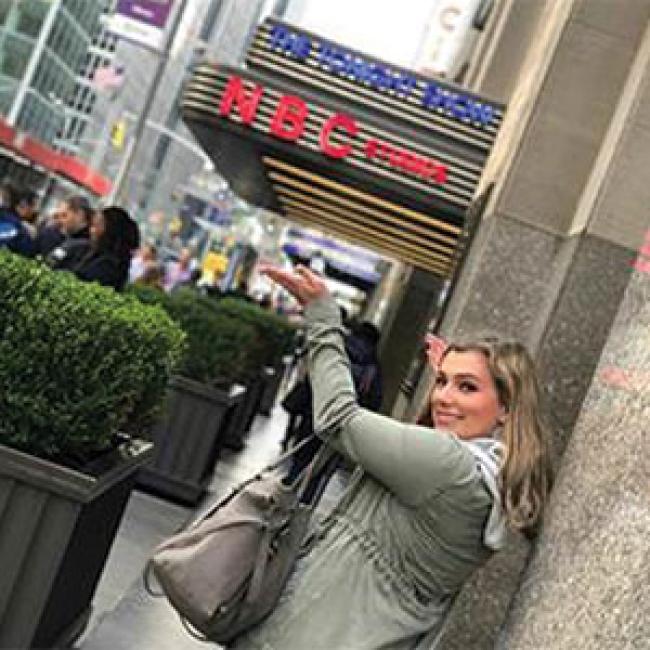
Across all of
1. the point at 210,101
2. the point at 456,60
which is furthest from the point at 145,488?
the point at 456,60

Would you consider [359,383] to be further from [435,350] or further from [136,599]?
[435,350]

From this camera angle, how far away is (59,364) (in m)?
4.79

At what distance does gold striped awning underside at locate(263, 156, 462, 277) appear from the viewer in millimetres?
15258

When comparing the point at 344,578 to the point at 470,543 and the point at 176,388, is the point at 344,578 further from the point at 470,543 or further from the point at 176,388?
the point at 176,388

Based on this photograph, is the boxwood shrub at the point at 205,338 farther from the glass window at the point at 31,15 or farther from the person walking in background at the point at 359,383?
the glass window at the point at 31,15

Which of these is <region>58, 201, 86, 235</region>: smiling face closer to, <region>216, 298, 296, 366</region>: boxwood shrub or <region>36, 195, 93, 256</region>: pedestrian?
<region>36, 195, 93, 256</region>: pedestrian

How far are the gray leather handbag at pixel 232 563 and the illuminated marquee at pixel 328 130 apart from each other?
35.2 ft

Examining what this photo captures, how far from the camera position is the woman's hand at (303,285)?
119 inches

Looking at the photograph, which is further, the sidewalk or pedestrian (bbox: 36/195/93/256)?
pedestrian (bbox: 36/195/93/256)

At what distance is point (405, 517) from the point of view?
2.87m

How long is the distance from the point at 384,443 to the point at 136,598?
186 inches

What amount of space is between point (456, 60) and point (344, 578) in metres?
32.7

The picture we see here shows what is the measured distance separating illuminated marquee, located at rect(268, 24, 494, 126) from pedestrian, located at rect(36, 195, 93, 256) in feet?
11.1

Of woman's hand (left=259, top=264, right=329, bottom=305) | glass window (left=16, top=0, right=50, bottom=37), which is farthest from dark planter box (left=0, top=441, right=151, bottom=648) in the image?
glass window (left=16, top=0, right=50, bottom=37)
